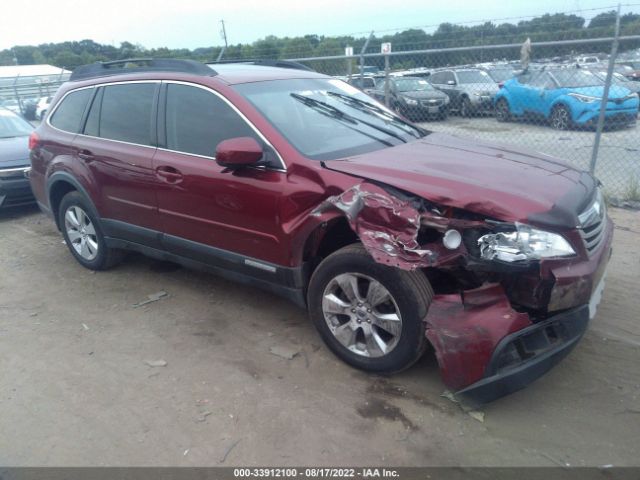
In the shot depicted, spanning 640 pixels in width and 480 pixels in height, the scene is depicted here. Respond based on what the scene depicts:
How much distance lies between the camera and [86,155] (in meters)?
4.89

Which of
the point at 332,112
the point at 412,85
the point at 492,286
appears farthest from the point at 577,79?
the point at 492,286

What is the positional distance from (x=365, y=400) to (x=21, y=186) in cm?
619

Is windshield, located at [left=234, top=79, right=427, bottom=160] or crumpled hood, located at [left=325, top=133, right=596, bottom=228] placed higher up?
windshield, located at [left=234, top=79, right=427, bottom=160]

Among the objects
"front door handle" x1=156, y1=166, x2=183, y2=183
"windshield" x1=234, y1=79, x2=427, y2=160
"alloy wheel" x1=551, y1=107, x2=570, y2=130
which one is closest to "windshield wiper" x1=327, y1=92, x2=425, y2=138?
"windshield" x1=234, y1=79, x2=427, y2=160

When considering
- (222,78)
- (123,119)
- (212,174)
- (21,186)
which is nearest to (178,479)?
(212,174)

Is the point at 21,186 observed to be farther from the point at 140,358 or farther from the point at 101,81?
the point at 140,358

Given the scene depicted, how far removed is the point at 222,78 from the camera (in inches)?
159

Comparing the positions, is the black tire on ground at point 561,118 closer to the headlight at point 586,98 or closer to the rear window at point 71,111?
the headlight at point 586,98

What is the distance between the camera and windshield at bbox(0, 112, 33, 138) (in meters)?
8.16

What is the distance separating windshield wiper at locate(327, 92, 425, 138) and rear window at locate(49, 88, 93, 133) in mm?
2451

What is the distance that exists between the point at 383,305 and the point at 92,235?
333cm

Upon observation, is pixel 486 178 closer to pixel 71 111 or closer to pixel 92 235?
pixel 92 235

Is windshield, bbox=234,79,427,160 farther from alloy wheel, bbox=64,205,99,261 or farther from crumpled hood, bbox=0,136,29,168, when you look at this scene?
crumpled hood, bbox=0,136,29,168

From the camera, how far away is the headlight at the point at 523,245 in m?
2.83
